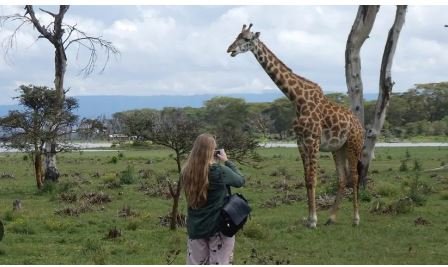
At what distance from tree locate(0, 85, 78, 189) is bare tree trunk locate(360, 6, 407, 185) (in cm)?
882

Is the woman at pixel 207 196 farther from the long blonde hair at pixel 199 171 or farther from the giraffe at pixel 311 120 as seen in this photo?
the giraffe at pixel 311 120


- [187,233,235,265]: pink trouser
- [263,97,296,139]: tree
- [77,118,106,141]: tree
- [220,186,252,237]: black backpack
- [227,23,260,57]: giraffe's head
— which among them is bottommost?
[263,97,296,139]: tree

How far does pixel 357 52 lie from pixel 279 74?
5696 millimetres

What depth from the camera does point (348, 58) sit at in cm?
1811

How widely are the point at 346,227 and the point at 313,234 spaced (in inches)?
38.8

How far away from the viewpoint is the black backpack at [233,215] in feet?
22.3

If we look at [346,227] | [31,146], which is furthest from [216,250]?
[31,146]

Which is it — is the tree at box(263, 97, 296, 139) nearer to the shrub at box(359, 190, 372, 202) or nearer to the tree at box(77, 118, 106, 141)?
the tree at box(77, 118, 106, 141)

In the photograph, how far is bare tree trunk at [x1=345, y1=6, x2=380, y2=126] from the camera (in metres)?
17.8

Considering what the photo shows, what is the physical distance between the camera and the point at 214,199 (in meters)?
6.94

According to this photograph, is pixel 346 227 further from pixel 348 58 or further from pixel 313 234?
pixel 348 58

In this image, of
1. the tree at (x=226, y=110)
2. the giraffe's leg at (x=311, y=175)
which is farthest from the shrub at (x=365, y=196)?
the tree at (x=226, y=110)

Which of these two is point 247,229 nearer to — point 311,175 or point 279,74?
point 311,175

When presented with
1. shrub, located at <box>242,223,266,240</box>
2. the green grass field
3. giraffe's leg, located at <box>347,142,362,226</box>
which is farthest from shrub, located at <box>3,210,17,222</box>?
giraffe's leg, located at <box>347,142,362,226</box>
